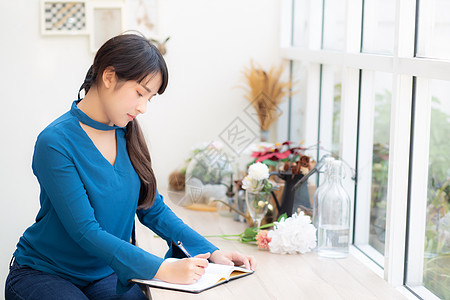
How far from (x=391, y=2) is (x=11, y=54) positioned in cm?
167

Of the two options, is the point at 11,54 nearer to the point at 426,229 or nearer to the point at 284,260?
the point at 284,260

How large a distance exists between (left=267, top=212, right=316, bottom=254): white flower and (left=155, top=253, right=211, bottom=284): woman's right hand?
0.40 meters

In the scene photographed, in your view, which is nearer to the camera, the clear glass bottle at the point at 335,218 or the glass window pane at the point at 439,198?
the glass window pane at the point at 439,198

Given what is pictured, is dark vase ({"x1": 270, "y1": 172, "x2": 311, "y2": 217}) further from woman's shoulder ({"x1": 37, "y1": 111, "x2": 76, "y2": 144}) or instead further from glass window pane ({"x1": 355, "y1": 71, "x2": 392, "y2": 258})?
woman's shoulder ({"x1": 37, "y1": 111, "x2": 76, "y2": 144})

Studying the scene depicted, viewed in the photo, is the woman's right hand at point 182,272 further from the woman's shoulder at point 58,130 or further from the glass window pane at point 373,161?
the glass window pane at point 373,161

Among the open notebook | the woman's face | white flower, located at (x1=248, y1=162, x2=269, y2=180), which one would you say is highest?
the woman's face

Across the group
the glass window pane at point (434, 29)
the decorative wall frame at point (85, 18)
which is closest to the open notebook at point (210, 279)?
the glass window pane at point (434, 29)

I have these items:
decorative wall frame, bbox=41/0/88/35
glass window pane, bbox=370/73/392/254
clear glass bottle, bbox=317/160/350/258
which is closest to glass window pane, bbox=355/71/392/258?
glass window pane, bbox=370/73/392/254

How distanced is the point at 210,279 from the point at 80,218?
371 millimetres

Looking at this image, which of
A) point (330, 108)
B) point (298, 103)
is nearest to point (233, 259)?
point (330, 108)

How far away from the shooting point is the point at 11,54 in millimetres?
2600

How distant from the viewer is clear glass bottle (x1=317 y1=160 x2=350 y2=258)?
1842 millimetres

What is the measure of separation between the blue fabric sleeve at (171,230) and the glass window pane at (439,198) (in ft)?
1.99

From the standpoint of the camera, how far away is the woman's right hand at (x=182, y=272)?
1484 millimetres
